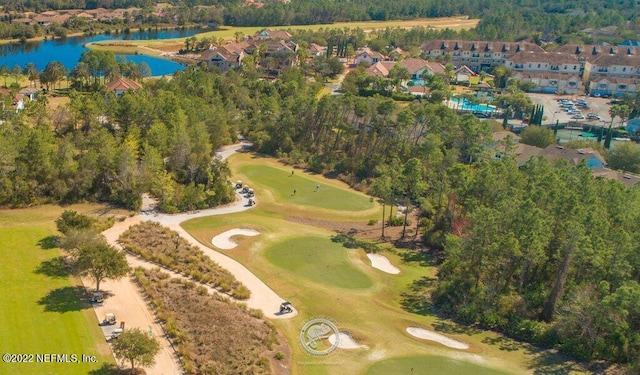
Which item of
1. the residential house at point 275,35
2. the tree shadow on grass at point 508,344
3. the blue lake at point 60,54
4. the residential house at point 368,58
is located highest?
the residential house at point 275,35

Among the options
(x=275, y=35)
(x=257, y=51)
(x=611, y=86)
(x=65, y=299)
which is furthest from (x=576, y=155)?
(x=275, y=35)

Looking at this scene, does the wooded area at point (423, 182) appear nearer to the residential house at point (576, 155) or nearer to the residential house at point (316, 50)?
the residential house at point (576, 155)

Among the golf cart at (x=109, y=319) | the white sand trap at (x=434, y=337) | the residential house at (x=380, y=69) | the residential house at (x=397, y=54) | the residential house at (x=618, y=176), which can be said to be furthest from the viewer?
the residential house at (x=397, y=54)

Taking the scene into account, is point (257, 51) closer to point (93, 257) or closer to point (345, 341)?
Answer: point (93, 257)

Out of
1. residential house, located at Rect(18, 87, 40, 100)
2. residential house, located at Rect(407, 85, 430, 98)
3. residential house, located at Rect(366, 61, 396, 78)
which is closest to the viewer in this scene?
residential house, located at Rect(18, 87, 40, 100)

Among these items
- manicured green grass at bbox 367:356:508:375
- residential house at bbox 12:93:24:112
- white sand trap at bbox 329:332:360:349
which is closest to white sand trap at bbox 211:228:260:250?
white sand trap at bbox 329:332:360:349

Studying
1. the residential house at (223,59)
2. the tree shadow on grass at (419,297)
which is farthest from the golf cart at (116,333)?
the residential house at (223,59)

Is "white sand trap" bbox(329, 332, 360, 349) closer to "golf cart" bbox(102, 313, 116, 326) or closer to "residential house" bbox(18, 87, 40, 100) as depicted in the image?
Result: "golf cart" bbox(102, 313, 116, 326)

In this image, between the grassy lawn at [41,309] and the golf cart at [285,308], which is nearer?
the grassy lawn at [41,309]
